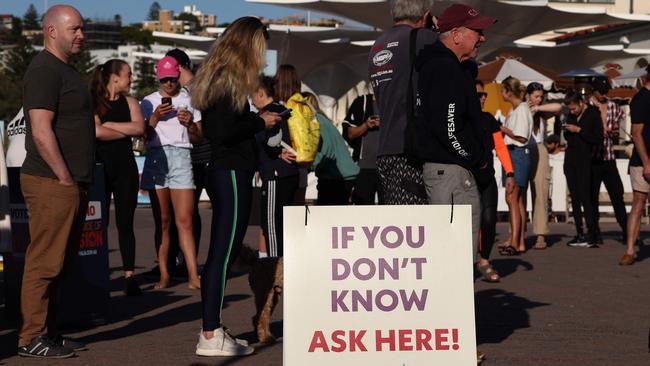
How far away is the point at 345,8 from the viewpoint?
2844 cm

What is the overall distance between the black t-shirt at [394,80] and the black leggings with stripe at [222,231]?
868 millimetres

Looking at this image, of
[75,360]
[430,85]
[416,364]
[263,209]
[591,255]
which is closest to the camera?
[416,364]

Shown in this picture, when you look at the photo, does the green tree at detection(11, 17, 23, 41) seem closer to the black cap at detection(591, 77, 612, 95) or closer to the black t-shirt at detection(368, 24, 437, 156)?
the black cap at detection(591, 77, 612, 95)

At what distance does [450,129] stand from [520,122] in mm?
8268

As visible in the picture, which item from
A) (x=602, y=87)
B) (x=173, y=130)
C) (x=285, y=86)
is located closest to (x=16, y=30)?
(x=602, y=87)

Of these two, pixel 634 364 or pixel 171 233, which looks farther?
pixel 171 233

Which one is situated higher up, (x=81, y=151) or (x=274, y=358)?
(x=81, y=151)

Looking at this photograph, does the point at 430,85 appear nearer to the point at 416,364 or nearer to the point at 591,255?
the point at 416,364

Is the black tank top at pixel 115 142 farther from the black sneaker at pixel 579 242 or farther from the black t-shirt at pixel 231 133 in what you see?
the black sneaker at pixel 579 242

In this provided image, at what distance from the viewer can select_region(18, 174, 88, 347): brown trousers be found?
7.54 meters

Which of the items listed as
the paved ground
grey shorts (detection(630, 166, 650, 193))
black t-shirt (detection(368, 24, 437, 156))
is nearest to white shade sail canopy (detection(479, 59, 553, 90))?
the paved ground

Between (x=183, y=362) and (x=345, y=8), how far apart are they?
21406 mm

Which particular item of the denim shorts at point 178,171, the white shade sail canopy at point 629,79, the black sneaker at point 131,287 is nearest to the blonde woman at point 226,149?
the black sneaker at point 131,287

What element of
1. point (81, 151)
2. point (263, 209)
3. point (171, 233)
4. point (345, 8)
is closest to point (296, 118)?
point (263, 209)
